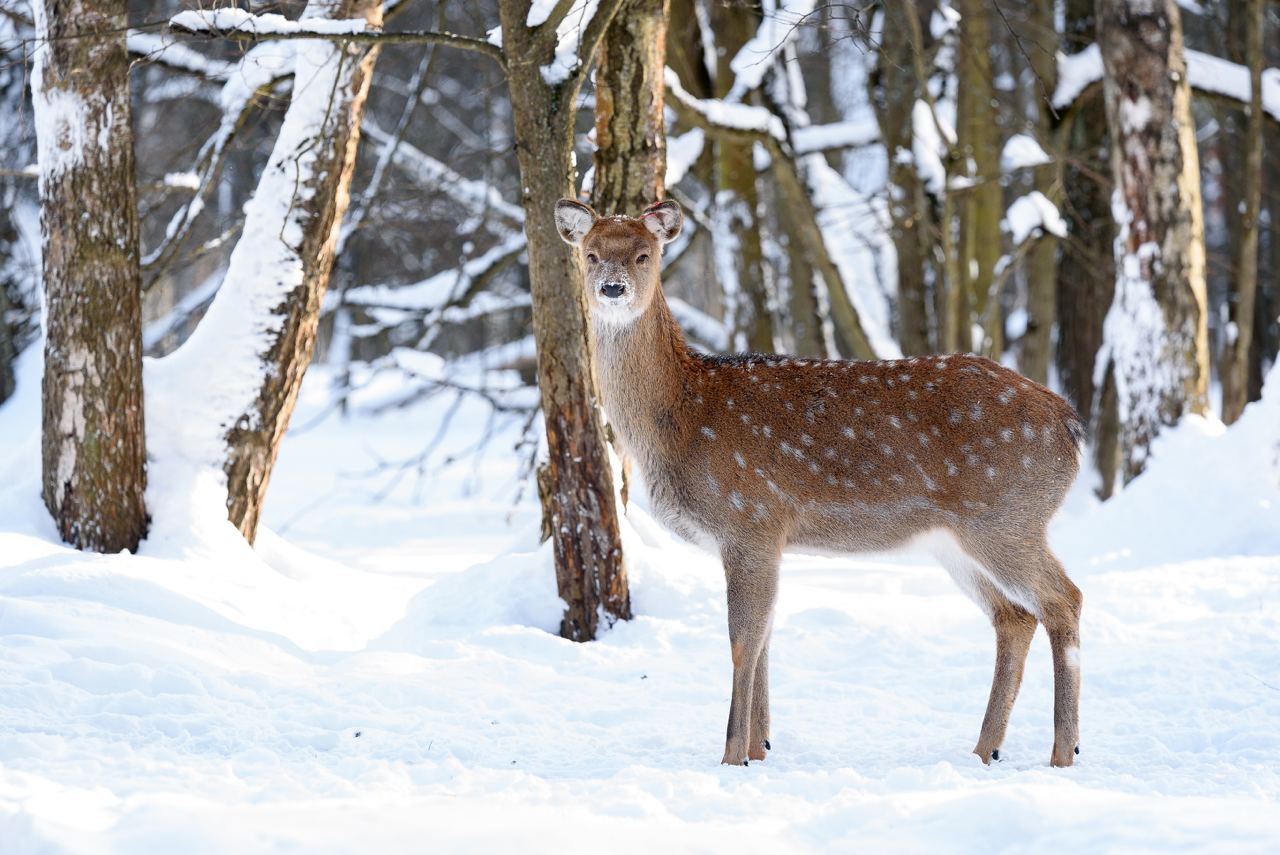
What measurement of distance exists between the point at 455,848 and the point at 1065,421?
313 centimetres

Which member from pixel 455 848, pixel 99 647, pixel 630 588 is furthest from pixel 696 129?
pixel 455 848

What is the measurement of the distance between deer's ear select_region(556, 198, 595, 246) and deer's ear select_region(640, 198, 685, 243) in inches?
9.6

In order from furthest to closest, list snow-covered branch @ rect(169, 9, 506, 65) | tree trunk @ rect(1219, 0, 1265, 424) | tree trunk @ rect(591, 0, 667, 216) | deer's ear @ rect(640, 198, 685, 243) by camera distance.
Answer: tree trunk @ rect(1219, 0, 1265, 424) → tree trunk @ rect(591, 0, 667, 216) → snow-covered branch @ rect(169, 9, 506, 65) → deer's ear @ rect(640, 198, 685, 243)

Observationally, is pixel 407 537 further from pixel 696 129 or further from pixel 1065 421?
pixel 1065 421

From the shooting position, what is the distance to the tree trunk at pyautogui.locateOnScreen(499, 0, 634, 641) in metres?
6.77

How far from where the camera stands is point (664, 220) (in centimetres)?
598

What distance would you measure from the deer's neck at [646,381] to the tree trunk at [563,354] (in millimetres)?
1022

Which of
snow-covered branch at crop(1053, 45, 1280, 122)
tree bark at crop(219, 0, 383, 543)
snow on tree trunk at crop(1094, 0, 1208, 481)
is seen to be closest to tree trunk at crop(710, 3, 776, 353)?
snow-covered branch at crop(1053, 45, 1280, 122)

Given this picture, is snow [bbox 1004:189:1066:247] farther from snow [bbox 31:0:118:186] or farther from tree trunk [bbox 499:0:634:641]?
snow [bbox 31:0:118:186]

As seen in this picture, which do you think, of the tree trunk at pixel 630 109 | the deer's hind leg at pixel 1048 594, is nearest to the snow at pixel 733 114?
the tree trunk at pixel 630 109

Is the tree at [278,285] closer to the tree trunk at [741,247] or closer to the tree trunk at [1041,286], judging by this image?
the tree trunk at [741,247]

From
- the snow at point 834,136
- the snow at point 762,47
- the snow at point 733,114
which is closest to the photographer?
the snow at point 762,47

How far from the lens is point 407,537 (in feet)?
45.0

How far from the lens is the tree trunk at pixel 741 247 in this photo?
41.5 feet
